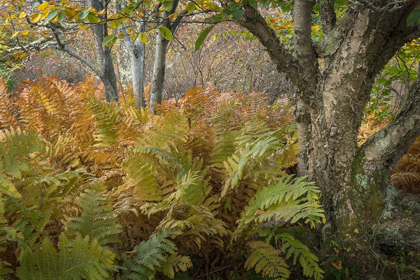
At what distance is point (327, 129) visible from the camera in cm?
214

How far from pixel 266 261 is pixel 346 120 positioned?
3.41 ft

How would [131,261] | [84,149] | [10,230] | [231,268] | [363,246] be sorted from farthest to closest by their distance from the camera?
[84,149], [363,246], [231,268], [131,261], [10,230]

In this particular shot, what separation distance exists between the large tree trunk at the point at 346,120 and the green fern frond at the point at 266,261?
63cm

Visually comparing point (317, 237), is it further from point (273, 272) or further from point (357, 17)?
point (357, 17)

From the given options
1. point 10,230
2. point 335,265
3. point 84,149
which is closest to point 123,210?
point 10,230

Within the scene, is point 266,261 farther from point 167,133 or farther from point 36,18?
point 36,18

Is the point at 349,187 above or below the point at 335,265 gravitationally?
above

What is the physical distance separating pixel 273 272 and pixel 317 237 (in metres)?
0.69

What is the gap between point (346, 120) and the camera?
2115 mm

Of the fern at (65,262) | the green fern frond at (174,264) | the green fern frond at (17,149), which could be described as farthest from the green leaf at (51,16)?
the green fern frond at (174,264)

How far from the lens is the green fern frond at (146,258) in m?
1.28

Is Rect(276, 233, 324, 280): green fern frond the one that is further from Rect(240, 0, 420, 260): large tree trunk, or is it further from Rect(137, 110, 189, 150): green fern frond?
Rect(137, 110, 189, 150): green fern frond

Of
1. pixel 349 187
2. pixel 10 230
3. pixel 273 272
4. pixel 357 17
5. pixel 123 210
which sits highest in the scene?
pixel 357 17

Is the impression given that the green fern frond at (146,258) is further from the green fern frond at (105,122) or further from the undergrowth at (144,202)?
the green fern frond at (105,122)
